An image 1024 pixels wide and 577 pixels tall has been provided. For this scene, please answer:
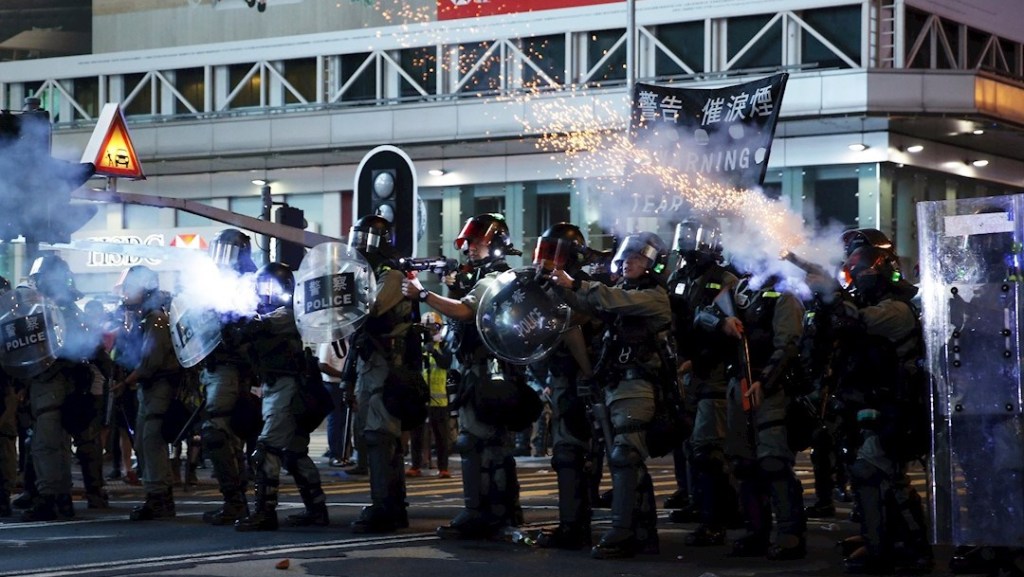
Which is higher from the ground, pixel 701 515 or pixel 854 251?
pixel 854 251

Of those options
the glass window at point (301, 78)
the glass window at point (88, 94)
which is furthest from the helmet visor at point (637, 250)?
the glass window at point (88, 94)

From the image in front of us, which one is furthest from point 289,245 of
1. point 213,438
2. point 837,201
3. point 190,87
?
point 190,87

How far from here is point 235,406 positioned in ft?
38.4

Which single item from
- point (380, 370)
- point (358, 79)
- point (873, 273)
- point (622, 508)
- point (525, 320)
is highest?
point (358, 79)

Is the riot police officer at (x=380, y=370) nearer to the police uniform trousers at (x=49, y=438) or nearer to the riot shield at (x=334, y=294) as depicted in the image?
the riot shield at (x=334, y=294)

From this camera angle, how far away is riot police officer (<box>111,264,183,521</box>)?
12.2 meters

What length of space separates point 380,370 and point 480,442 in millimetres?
831

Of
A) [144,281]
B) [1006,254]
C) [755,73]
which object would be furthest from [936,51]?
[1006,254]

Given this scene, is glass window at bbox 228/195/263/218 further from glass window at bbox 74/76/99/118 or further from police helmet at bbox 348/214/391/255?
police helmet at bbox 348/214/391/255

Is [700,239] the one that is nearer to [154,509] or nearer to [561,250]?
[561,250]

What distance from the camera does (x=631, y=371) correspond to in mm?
9781

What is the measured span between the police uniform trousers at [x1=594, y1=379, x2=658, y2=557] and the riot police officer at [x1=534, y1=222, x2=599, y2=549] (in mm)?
357

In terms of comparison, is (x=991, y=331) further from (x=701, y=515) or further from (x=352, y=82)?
(x=352, y=82)

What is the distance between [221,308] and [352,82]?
21.1 m
